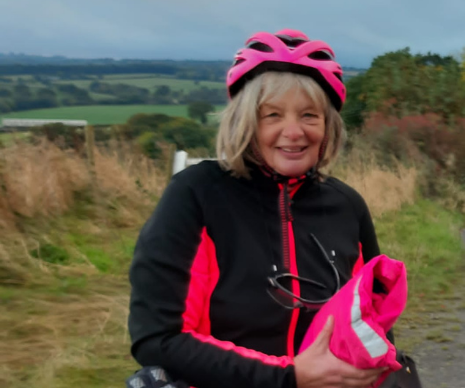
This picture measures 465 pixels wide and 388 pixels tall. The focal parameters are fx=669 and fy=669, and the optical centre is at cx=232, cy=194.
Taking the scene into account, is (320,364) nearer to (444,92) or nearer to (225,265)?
(225,265)

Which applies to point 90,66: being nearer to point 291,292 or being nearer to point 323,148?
point 323,148

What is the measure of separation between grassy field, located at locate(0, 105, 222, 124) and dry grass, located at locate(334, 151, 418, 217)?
320 cm

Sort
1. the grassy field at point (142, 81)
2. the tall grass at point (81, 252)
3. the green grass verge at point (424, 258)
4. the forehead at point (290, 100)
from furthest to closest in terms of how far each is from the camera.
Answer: the grassy field at point (142, 81), the green grass verge at point (424, 258), the tall grass at point (81, 252), the forehead at point (290, 100)

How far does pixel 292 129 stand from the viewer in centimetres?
191

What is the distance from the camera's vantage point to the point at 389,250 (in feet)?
25.2

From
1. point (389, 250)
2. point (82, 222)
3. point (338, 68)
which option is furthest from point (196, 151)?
point (338, 68)

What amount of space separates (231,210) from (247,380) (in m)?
0.44

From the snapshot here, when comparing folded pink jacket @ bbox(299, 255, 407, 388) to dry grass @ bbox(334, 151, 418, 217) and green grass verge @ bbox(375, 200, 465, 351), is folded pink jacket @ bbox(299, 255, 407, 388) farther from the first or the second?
dry grass @ bbox(334, 151, 418, 217)

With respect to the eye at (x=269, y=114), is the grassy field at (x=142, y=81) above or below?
below

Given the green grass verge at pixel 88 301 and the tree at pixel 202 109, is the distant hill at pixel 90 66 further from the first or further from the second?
the green grass verge at pixel 88 301

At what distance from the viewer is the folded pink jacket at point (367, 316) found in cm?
162

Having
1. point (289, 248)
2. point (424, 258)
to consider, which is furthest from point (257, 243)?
point (424, 258)

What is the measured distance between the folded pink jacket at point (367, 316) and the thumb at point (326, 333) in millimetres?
10

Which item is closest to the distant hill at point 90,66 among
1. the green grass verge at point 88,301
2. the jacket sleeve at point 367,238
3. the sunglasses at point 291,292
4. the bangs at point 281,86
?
the green grass verge at point 88,301
